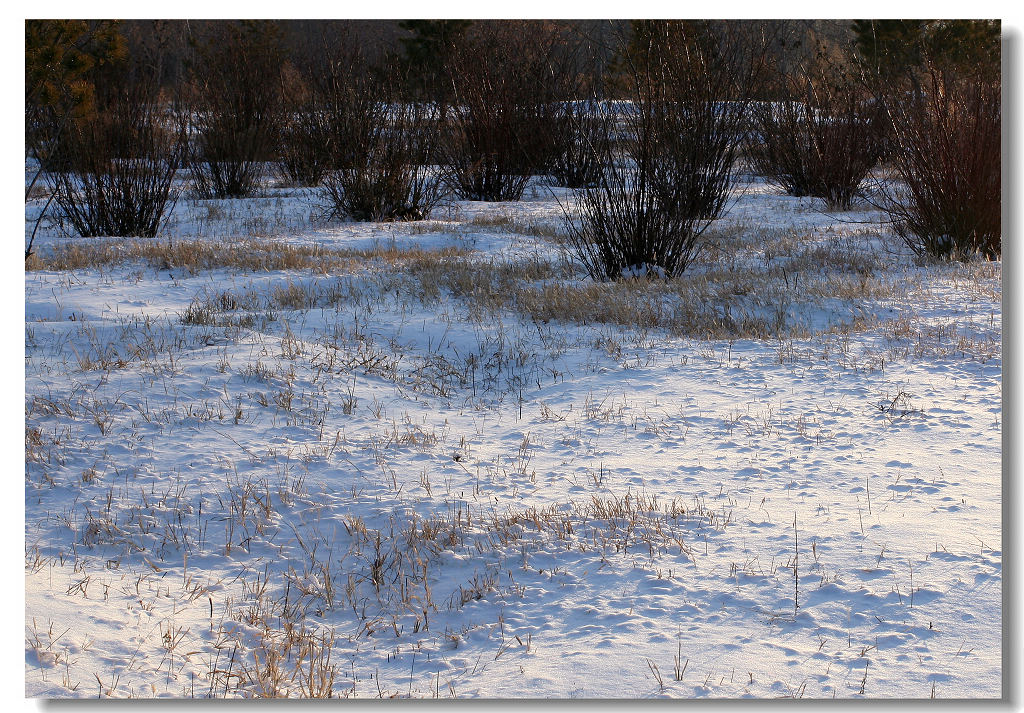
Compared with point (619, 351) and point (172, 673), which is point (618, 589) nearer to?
point (172, 673)

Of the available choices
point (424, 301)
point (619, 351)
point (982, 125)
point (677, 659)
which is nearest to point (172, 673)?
point (677, 659)

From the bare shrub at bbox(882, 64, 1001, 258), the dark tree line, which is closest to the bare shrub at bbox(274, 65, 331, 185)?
the dark tree line

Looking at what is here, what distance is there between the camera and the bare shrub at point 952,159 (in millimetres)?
7336

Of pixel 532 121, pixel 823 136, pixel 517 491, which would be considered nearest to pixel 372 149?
pixel 532 121

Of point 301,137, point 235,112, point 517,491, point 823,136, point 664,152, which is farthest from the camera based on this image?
point 235,112

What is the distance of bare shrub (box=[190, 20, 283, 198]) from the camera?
41.2ft

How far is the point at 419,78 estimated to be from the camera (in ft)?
43.7

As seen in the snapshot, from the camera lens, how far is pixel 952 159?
7531mm

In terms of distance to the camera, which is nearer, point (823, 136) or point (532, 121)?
point (823, 136)

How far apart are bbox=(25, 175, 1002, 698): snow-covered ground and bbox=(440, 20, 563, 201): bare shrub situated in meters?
5.92

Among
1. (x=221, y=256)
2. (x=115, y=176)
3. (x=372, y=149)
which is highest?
(x=372, y=149)

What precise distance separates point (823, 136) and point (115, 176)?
28.5 feet

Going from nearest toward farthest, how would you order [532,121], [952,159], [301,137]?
[952,159], [532,121], [301,137]

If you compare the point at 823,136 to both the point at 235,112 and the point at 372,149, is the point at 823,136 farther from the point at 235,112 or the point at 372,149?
the point at 235,112
